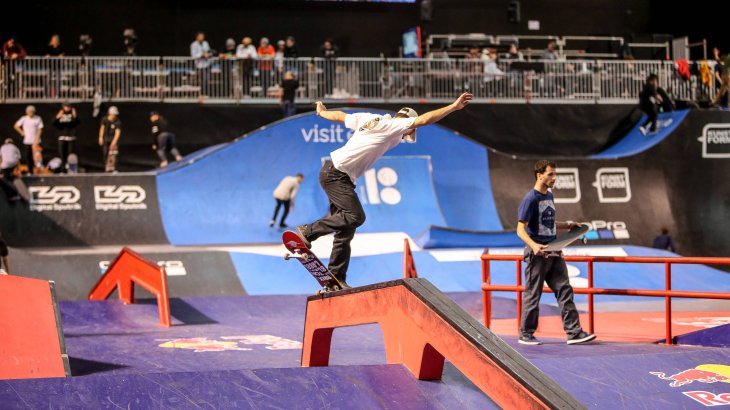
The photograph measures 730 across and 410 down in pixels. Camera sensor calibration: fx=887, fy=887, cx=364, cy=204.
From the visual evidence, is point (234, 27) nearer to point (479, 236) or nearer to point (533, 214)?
point (479, 236)

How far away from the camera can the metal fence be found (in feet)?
74.6

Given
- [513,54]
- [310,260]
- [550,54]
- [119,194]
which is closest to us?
[310,260]

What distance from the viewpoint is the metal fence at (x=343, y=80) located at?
2275 centimetres

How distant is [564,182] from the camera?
69.9ft

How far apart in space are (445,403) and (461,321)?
49cm

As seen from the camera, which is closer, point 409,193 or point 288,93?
point 409,193

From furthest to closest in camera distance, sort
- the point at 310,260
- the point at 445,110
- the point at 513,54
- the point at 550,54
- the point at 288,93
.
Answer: the point at 550,54
the point at 513,54
the point at 288,93
the point at 310,260
the point at 445,110

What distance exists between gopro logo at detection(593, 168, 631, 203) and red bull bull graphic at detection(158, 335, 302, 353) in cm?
1266

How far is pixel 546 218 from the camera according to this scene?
848 cm

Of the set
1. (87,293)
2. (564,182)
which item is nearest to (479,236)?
(564,182)

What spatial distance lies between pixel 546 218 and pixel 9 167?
552 inches

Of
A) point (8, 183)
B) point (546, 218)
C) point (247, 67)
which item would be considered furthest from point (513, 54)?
point (546, 218)

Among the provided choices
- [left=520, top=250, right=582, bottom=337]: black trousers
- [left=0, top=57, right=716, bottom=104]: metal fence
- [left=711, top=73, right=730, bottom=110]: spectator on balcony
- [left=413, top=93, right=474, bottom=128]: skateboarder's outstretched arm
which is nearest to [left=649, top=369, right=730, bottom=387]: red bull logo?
[left=520, top=250, right=582, bottom=337]: black trousers

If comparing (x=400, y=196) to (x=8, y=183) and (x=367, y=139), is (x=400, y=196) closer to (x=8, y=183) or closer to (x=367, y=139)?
(x=8, y=183)
